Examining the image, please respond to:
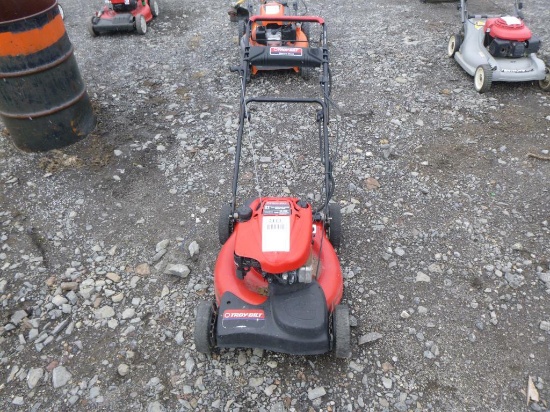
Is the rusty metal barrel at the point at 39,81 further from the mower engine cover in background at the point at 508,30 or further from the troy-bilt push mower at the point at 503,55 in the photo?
the mower engine cover in background at the point at 508,30

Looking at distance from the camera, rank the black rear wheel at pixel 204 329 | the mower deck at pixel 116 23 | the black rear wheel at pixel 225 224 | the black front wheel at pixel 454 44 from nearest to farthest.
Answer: the black rear wheel at pixel 204 329 → the black rear wheel at pixel 225 224 → the black front wheel at pixel 454 44 → the mower deck at pixel 116 23

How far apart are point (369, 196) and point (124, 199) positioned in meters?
1.98

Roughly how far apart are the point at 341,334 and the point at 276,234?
61cm

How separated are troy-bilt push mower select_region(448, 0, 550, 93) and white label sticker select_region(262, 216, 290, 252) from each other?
11.3 ft

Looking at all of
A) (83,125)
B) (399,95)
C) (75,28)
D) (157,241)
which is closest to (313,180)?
(157,241)

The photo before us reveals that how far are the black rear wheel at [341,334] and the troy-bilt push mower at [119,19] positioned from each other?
5.56 m

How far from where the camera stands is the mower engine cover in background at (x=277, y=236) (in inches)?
89.1

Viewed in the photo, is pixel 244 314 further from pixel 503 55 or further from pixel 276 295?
pixel 503 55

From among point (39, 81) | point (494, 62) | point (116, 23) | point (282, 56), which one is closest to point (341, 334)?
point (282, 56)

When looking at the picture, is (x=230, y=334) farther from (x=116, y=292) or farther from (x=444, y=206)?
(x=444, y=206)

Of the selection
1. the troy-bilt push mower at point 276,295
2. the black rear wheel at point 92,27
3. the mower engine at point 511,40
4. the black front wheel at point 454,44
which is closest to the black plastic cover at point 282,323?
the troy-bilt push mower at point 276,295

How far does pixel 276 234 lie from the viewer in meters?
2.36

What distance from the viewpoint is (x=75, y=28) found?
694cm

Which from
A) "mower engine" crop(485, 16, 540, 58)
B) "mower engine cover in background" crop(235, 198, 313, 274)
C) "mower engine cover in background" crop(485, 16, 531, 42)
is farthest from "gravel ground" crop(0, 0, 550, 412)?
"mower engine cover in background" crop(235, 198, 313, 274)
